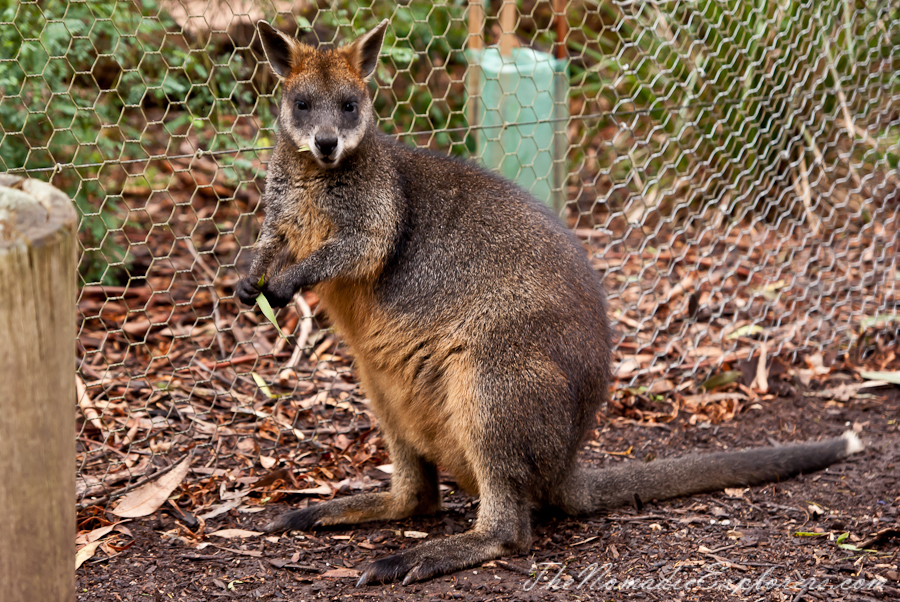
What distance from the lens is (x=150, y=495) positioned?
13.8ft

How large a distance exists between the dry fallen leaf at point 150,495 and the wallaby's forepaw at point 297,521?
55cm

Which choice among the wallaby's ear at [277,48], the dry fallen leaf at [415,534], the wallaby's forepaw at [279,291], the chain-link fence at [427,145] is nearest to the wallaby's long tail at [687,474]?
the dry fallen leaf at [415,534]

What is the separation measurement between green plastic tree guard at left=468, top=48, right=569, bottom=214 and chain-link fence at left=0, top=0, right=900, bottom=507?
3cm

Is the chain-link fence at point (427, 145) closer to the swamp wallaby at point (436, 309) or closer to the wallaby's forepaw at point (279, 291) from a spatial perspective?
the swamp wallaby at point (436, 309)

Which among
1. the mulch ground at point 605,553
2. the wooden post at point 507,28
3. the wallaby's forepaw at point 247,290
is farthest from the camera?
the wooden post at point 507,28

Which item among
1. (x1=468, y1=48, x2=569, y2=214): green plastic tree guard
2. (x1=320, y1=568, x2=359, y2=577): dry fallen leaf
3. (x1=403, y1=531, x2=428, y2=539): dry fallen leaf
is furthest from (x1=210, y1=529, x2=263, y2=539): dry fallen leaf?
(x1=468, y1=48, x2=569, y2=214): green plastic tree guard

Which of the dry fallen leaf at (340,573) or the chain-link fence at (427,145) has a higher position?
the chain-link fence at (427,145)

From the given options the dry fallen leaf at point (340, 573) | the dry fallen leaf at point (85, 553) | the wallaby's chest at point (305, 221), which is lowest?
the dry fallen leaf at point (85, 553)

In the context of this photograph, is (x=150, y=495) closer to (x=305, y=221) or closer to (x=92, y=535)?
(x=92, y=535)

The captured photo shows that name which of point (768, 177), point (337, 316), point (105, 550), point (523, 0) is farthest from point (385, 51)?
point (523, 0)

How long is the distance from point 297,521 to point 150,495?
75 cm

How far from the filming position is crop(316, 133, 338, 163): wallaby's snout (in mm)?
3622

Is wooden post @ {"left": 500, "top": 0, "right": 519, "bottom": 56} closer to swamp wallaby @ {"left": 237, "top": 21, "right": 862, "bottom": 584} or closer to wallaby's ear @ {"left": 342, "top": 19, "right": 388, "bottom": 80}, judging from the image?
wallaby's ear @ {"left": 342, "top": 19, "right": 388, "bottom": 80}

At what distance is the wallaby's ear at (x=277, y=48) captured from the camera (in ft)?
12.4
